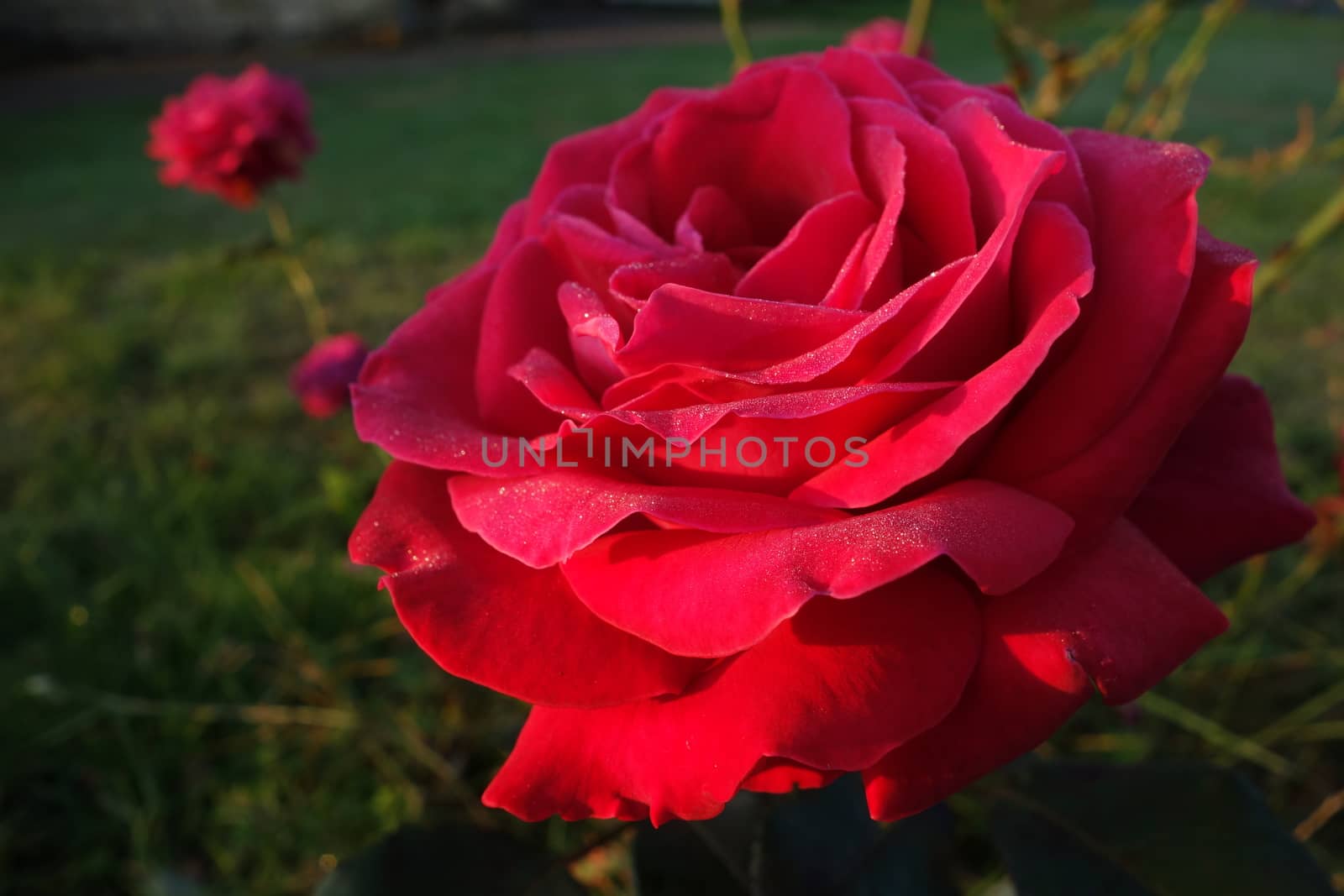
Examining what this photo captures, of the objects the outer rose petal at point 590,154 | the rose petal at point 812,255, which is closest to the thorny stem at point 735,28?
the outer rose petal at point 590,154

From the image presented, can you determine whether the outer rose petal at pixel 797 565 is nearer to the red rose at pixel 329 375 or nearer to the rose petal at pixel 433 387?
the rose petal at pixel 433 387

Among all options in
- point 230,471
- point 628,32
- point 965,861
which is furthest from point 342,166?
point 628,32

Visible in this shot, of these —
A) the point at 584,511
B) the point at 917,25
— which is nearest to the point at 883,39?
the point at 917,25

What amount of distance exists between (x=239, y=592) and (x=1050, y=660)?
1.27 meters

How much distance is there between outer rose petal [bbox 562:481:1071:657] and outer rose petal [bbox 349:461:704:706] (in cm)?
2

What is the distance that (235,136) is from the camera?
1308mm

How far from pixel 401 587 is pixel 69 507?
5.42 feet

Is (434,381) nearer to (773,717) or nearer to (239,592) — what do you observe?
(773,717)

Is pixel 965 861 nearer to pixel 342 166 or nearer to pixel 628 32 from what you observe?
pixel 342 166

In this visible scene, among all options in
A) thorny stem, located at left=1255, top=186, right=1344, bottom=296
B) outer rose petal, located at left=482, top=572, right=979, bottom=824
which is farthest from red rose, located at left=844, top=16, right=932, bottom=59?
outer rose petal, located at left=482, top=572, right=979, bottom=824

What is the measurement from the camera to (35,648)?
1.24 m

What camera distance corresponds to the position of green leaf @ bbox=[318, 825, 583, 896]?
19.5 inches

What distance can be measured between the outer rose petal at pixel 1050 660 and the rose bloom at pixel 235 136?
132 cm

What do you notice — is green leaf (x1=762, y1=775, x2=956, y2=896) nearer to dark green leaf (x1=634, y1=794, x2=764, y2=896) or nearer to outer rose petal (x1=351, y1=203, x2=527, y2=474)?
dark green leaf (x1=634, y1=794, x2=764, y2=896)
